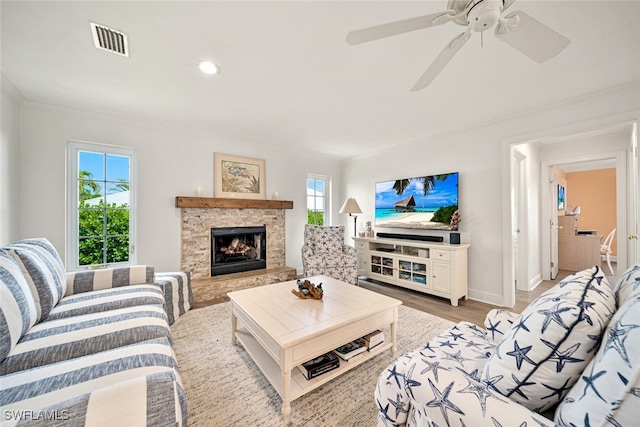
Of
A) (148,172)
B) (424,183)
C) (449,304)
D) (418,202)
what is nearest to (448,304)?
(449,304)

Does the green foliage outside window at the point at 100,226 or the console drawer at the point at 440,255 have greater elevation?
the green foliage outside window at the point at 100,226

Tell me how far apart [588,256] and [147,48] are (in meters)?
6.95

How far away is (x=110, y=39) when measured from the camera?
1.68 m

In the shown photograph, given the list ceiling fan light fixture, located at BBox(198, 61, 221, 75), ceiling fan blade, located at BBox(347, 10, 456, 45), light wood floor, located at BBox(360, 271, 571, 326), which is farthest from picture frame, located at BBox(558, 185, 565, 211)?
ceiling fan light fixture, located at BBox(198, 61, 221, 75)

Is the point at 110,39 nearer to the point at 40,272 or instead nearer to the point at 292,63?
the point at 292,63

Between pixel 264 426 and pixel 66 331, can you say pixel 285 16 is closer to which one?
pixel 66 331

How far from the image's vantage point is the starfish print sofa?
587 mm

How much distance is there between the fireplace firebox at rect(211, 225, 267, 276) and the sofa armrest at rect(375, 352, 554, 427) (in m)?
3.31

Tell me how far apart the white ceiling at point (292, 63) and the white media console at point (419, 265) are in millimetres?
1731

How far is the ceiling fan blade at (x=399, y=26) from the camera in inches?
43.8

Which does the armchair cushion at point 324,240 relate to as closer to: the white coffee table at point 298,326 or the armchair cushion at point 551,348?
the white coffee table at point 298,326

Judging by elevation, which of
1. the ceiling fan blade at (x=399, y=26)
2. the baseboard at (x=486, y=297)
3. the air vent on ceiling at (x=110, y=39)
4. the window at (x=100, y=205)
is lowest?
the baseboard at (x=486, y=297)

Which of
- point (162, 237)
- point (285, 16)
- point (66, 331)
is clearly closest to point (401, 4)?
point (285, 16)

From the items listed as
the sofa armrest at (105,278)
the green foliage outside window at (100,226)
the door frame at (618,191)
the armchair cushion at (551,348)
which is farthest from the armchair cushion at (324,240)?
the door frame at (618,191)
